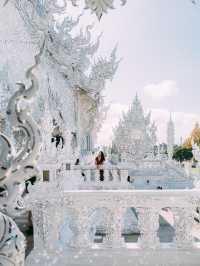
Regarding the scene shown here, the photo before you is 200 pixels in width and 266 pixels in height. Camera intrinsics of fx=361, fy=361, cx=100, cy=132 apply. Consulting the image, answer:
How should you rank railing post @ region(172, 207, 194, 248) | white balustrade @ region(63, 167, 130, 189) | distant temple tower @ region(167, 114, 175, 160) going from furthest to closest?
1. distant temple tower @ region(167, 114, 175, 160)
2. white balustrade @ region(63, 167, 130, 189)
3. railing post @ region(172, 207, 194, 248)

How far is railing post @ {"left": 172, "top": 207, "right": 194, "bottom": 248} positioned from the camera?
259cm

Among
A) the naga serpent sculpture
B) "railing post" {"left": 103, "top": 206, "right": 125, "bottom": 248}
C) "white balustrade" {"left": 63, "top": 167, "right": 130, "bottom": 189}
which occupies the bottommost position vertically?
"white balustrade" {"left": 63, "top": 167, "right": 130, "bottom": 189}

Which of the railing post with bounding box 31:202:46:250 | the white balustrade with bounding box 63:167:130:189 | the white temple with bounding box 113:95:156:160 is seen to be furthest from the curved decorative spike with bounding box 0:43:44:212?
the white temple with bounding box 113:95:156:160

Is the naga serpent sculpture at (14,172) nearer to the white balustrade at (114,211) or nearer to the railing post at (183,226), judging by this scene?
the white balustrade at (114,211)

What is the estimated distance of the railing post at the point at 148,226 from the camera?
8.61ft

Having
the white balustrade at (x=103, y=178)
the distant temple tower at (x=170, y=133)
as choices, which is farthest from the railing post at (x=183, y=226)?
the distant temple tower at (x=170, y=133)

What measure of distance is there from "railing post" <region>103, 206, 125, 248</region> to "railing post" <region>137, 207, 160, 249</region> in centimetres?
14

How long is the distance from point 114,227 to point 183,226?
496 millimetres

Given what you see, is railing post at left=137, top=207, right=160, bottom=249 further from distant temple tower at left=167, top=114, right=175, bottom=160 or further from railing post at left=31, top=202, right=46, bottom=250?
distant temple tower at left=167, top=114, right=175, bottom=160

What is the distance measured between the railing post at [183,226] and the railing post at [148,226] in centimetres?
15

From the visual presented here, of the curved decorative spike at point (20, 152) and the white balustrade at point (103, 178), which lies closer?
the curved decorative spike at point (20, 152)

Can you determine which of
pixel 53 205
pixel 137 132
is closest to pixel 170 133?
pixel 137 132

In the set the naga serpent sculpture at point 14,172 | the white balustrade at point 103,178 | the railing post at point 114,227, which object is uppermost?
the naga serpent sculpture at point 14,172

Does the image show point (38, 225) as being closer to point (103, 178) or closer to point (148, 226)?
point (148, 226)
